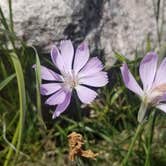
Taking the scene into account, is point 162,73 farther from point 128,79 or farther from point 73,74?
point 73,74

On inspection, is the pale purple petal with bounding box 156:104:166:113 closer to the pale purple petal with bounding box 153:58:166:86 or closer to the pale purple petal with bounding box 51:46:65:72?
the pale purple petal with bounding box 153:58:166:86

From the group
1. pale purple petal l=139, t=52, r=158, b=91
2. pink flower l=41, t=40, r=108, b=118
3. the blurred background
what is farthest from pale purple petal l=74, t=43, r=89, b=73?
the blurred background

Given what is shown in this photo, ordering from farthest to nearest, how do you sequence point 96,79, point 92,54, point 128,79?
point 92,54 < point 96,79 < point 128,79

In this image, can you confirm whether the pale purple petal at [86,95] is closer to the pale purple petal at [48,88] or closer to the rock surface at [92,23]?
the pale purple petal at [48,88]

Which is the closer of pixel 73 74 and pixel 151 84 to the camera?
pixel 151 84

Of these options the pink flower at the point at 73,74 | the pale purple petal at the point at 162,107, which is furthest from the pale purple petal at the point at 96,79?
the pale purple petal at the point at 162,107

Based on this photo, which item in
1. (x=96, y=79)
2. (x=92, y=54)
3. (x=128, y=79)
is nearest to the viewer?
(x=128, y=79)

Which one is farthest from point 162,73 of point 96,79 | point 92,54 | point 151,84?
point 92,54
